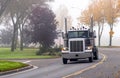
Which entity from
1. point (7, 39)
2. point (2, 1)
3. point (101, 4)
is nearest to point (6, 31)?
point (7, 39)

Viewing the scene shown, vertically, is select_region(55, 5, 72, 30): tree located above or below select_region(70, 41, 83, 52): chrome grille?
above

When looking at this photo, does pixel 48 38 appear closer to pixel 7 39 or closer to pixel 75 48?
pixel 75 48

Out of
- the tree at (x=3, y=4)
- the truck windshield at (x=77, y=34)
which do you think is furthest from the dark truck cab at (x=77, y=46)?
the tree at (x=3, y=4)

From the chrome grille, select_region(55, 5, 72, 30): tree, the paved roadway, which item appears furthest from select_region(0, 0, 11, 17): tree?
select_region(55, 5, 72, 30): tree

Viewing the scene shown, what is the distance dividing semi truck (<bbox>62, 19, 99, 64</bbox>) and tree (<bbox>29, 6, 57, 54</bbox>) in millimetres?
25593

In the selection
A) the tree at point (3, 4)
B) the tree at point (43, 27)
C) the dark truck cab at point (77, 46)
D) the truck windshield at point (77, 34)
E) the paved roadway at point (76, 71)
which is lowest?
the paved roadway at point (76, 71)

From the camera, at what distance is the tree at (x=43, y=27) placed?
209 ft

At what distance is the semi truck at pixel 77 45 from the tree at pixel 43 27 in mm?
25593

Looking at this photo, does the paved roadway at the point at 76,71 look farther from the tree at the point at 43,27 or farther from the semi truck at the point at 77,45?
the tree at the point at 43,27

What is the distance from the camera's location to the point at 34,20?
215 feet

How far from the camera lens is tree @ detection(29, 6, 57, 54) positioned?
63625 mm

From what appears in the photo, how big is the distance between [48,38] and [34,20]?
371cm

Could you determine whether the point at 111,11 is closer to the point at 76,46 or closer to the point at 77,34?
the point at 77,34

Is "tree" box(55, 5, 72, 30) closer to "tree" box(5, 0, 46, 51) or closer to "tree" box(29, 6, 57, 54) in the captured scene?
"tree" box(5, 0, 46, 51)
